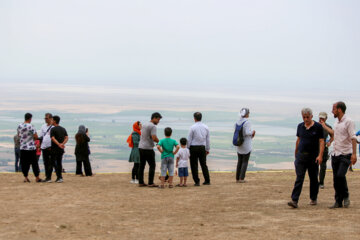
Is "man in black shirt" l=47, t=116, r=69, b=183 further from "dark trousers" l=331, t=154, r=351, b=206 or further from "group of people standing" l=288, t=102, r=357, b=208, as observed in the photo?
"dark trousers" l=331, t=154, r=351, b=206

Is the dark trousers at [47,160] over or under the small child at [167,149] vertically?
under

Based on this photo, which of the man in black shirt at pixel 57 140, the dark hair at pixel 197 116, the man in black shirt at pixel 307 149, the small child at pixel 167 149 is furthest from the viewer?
the man in black shirt at pixel 57 140

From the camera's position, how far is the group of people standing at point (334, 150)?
38.8ft

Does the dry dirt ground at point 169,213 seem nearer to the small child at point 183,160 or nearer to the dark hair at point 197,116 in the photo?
the small child at point 183,160

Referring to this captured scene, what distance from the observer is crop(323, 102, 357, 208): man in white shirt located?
11.8m

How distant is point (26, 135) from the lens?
17.0 m

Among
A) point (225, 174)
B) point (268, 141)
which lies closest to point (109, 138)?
point (268, 141)

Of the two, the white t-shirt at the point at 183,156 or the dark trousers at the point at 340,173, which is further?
the white t-shirt at the point at 183,156

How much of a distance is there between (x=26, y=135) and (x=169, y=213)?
6.25 meters

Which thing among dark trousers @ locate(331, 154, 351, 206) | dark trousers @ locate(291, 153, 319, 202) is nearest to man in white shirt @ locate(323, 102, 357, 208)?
dark trousers @ locate(331, 154, 351, 206)

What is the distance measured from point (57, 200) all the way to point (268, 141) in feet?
587

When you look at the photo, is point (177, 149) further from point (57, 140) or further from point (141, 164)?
point (57, 140)

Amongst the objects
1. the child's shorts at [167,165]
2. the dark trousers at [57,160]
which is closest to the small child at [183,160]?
the child's shorts at [167,165]

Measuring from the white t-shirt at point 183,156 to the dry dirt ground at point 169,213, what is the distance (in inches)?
28.0
